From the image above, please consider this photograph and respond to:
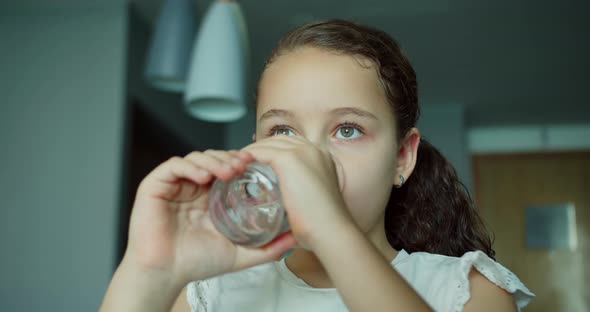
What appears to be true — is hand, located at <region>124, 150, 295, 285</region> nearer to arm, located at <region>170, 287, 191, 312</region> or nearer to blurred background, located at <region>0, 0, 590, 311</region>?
arm, located at <region>170, 287, 191, 312</region>

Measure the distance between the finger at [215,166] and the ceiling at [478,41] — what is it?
2290 mm

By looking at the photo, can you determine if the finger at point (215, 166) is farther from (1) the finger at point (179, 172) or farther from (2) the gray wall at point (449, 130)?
(2) the gray wall at point (449, 130)

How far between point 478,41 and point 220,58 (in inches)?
86.6

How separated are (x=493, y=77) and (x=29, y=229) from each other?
2964 millimetres

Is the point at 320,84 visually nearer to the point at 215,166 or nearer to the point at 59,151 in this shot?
the point at 215,166

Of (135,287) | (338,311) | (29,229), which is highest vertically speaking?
(135,287)

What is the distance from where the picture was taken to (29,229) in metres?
2.63

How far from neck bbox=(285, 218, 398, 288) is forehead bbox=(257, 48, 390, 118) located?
7.8 inches

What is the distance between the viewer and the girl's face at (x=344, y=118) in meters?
0.79

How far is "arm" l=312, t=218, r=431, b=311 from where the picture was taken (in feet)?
1.80

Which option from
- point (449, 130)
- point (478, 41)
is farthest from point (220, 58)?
point (449, 130)

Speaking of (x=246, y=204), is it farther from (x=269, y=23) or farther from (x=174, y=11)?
(x=269, y=23)

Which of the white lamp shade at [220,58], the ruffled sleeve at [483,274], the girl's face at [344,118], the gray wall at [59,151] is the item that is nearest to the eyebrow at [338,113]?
the girl's face at [344,118]

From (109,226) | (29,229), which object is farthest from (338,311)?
(29,229)
